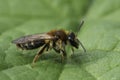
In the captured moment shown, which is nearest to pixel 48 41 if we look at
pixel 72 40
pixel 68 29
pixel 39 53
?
pixel 39 53

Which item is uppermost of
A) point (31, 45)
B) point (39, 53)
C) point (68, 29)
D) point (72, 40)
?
point (31, 45)

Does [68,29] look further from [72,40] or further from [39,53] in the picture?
[39,53]

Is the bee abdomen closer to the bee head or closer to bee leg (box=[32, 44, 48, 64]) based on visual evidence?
bee leg (box=[32, 44, 48, 64])

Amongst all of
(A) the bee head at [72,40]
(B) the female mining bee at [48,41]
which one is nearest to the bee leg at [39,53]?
(B) the female mining bee at [48,41]

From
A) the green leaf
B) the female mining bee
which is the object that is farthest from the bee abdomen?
the green leaf

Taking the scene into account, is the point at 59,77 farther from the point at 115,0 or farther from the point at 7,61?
the point at 115,0

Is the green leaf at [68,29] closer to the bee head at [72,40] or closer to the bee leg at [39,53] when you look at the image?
the bee leg at [39,53]
